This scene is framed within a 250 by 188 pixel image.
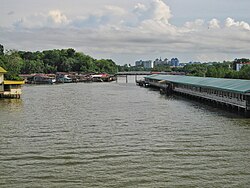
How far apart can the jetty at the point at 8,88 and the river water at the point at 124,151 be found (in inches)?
721

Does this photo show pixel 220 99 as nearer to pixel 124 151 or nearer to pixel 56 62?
pixel 124 151

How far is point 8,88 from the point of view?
5281 centimetres

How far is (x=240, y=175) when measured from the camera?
16.5m

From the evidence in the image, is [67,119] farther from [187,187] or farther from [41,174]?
[187,187]

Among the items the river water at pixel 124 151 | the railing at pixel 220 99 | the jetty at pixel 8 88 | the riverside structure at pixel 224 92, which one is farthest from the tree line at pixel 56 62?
the river water at pixel 124 151

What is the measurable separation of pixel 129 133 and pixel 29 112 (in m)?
14.6

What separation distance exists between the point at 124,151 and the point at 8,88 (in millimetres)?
35374

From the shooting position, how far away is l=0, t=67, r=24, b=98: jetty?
51.6m

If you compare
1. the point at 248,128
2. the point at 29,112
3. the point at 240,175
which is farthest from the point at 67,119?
the point at 240,175

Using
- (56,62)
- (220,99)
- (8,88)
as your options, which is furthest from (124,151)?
(56,62)

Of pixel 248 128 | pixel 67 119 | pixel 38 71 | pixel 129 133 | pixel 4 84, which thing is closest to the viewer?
pixel 129 133

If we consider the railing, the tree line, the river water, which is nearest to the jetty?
the river water

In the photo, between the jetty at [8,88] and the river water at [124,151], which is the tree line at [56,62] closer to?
the jetty at [8,88]

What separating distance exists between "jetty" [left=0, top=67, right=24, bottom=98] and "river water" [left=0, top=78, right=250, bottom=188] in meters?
18.3
